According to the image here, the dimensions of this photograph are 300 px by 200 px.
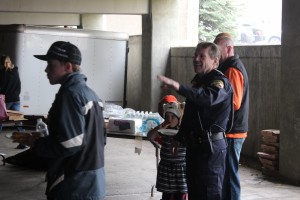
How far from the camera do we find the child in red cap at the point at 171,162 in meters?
6.00

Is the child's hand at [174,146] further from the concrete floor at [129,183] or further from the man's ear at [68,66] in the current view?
the man's ear at [68,66]

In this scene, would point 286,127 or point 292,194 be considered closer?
point 292,194

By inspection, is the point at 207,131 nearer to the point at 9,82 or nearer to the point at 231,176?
the point at 231,176

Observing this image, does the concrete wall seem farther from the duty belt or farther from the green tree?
the green tree

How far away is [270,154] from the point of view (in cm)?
924

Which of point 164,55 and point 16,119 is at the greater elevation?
point 164,55

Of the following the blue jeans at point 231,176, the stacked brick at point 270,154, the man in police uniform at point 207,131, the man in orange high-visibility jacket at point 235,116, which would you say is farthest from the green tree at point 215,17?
the man in police uniform at point 207,131

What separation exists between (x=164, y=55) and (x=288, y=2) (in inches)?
280

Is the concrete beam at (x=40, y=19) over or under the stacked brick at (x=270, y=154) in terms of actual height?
over

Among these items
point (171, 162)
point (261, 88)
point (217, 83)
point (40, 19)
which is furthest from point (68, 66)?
point (40, 19)

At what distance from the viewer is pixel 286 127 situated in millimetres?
8852

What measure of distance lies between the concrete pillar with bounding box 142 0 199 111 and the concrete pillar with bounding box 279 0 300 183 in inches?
275

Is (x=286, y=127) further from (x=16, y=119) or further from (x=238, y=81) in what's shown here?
(x=16, y=119)

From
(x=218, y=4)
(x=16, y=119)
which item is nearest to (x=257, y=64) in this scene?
(x=16, y=119)
